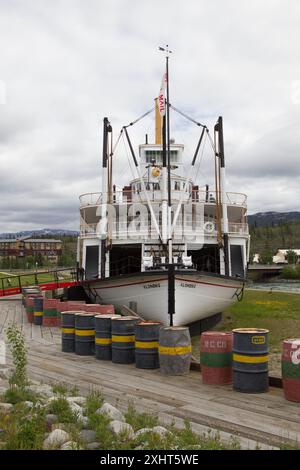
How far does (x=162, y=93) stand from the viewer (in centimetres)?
1738

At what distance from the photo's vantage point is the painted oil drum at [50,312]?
50.6 ft

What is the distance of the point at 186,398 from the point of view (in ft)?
23.5

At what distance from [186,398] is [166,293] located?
791cm

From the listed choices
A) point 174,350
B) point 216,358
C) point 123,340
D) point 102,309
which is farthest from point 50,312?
point 216,358

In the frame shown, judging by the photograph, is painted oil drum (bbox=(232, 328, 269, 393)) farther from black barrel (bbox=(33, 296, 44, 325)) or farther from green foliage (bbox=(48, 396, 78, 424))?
black barrel (bbox=(33, 296, 44, 325))

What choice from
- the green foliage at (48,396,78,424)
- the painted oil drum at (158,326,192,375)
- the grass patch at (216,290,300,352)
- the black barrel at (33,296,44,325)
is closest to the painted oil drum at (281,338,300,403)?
the painted oil drum at (158,326,192,375)

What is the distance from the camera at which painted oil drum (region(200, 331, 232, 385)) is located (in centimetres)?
792

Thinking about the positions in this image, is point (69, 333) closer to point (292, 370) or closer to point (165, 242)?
point (292, 370)

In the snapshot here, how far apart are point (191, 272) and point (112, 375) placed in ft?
22.8

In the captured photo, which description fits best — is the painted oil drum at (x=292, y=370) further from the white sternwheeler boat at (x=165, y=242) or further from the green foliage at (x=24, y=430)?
the white sternwheeler boat at (x=165, y=242)

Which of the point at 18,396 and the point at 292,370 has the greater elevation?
the point at 292,370

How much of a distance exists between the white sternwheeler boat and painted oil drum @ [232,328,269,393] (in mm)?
6216
